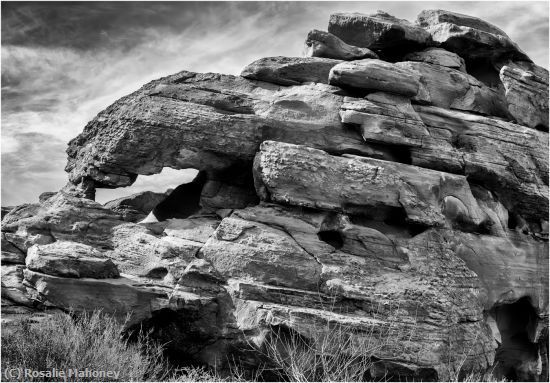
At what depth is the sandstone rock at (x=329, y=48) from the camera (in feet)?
68.5

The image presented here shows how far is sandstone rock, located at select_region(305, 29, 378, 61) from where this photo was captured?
20.9 metres

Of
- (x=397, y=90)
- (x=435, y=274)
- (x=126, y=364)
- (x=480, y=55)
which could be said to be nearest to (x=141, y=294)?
(x=126, y=364)

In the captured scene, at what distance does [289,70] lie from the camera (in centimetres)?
1983

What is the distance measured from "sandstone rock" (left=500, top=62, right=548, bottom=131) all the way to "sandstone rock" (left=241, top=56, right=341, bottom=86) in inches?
279

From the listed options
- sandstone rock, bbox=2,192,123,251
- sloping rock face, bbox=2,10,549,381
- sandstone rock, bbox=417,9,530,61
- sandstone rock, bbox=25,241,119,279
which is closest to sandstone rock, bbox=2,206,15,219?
sloping rock face, bbox=2,10,549,381

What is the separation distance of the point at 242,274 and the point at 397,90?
26.3 feet

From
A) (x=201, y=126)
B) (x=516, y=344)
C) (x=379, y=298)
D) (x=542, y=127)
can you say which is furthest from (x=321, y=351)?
(x=542, y=127)

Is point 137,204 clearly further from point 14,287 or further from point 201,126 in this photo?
point 14,287

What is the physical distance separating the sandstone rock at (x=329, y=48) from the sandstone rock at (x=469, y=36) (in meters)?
4.21

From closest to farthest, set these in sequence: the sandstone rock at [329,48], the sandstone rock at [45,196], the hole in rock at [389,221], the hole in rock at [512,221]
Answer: the hole in rock at [389,221] < the sandstone rock at [45,196] < the sandstone rock at [329,48] < the hole in rock at [512,221]

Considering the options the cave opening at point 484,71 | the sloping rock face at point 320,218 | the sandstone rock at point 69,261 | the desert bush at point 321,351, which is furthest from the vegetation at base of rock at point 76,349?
the cave opening at point 484,71

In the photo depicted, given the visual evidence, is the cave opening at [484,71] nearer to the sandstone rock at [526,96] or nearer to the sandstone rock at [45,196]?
the sandstone rock at [526,96]

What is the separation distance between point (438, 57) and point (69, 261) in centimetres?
1513

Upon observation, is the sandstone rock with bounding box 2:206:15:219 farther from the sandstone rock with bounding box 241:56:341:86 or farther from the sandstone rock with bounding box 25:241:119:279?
the sandstone rock with bounding box 241:56:341:86
